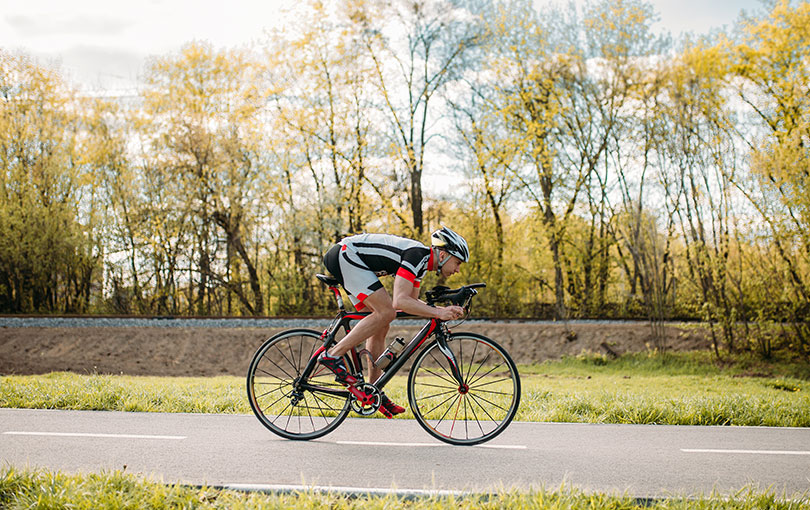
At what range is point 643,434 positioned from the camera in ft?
19.9

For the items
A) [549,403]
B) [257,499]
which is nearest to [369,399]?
[257,499]

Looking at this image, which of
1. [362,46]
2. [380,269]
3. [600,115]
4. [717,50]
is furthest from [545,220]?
[380,269]

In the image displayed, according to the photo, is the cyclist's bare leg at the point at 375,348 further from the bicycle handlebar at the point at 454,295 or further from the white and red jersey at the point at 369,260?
the bicycle handlebar at the point at 454,295

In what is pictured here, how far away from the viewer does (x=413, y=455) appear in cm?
496

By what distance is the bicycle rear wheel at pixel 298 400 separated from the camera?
558 cm

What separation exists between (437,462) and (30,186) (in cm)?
2324

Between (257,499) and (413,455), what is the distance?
63.0 inches

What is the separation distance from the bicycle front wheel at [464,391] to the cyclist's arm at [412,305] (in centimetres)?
20

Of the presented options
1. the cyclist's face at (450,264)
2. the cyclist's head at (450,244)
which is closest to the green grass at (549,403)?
the cyclist's face at (450,264)

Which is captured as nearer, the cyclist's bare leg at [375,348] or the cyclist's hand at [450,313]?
the cyclist's hand at [450,313]

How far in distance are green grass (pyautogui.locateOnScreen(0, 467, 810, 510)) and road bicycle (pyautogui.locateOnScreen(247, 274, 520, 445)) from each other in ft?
5.03

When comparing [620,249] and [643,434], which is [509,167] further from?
[643,434]

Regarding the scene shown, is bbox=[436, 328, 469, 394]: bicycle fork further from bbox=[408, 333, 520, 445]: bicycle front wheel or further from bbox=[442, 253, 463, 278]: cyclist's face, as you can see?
bbox=[442, 253, 463, 278]: cyclist's face

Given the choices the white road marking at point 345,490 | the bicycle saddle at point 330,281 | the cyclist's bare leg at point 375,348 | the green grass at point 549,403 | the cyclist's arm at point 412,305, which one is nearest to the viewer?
the white road marking at point 345,490
